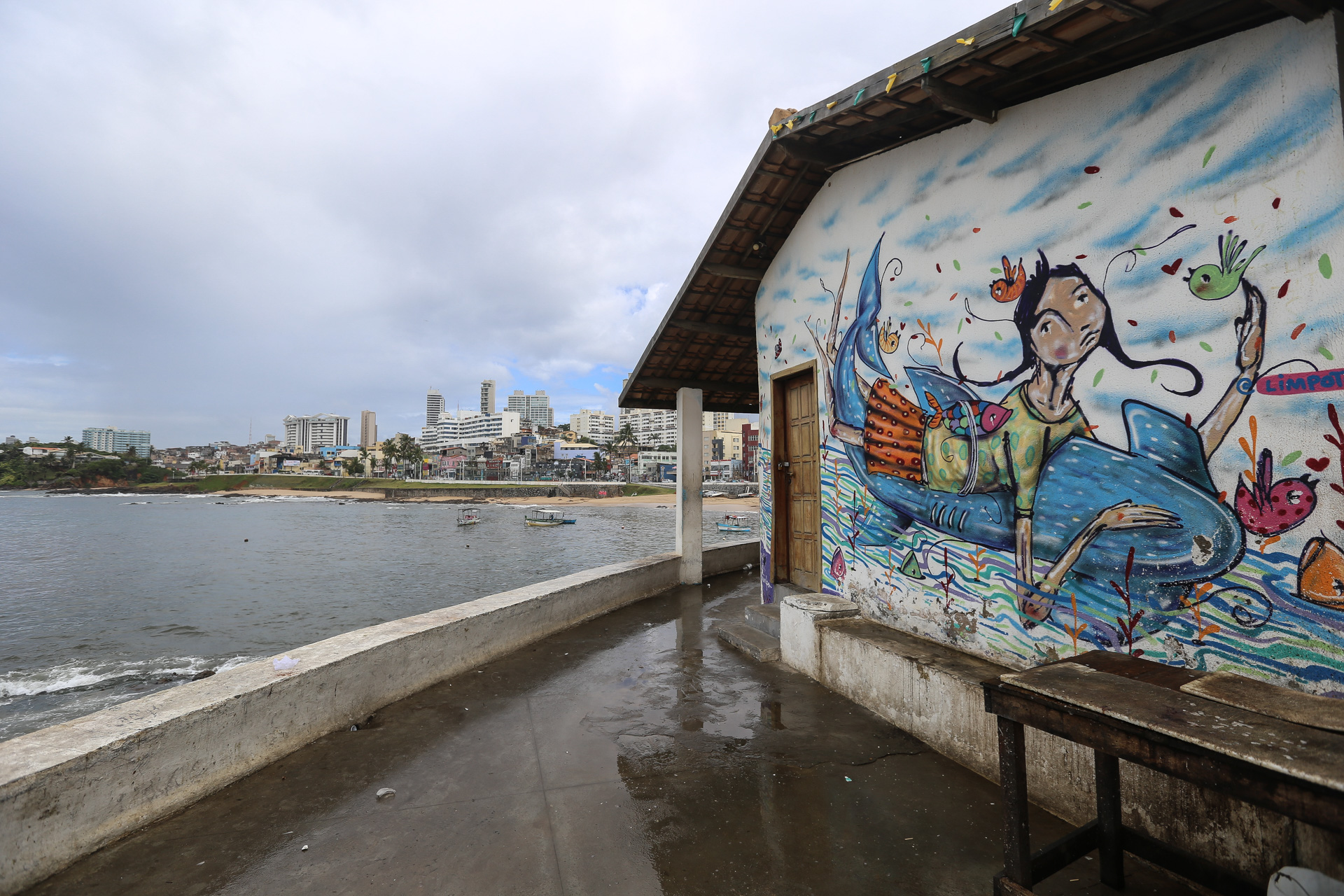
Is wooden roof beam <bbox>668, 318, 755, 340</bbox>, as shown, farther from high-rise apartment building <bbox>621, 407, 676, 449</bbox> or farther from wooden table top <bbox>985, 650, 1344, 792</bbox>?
high-rise apartment building <bbox>621, 407, 676, 449</bbox>

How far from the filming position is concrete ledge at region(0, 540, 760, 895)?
2389 mm

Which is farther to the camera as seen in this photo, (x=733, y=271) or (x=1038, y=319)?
(x=733, y=271)

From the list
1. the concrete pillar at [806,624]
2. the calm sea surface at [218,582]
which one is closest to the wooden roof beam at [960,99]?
the concrete pillar at [806,624]

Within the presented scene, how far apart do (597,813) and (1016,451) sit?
10.4 feet

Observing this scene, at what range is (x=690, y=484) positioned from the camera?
9.39m

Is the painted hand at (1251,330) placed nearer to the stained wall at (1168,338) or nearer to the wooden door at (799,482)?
the stained wall at (1168,338)

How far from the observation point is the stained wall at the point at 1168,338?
2369 mm

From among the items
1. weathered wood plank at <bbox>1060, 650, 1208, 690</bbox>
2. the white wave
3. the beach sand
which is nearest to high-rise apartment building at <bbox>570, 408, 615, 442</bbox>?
the beach sand

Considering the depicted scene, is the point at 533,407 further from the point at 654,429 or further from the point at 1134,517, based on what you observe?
the point at 1134,517

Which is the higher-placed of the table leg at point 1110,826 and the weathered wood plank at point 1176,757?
the weathered wood plank at point 1176,757

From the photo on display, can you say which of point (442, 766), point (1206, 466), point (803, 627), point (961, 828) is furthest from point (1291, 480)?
point (442, 766)

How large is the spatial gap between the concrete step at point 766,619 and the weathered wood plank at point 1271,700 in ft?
12.8

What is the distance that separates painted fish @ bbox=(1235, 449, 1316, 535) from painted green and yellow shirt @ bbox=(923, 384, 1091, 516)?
28.0 inches

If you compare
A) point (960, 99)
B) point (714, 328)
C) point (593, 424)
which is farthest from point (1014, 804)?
point (593, 424)
